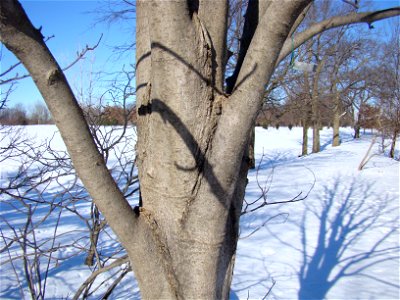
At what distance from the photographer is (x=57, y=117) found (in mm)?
840

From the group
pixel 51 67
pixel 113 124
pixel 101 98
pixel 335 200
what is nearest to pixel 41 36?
pixel 51 67

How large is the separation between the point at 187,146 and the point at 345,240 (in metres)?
5.39

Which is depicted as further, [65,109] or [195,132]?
[195,132]

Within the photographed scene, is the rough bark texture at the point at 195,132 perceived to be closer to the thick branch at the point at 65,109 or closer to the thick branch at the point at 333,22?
the thick branch at the point at 65,109

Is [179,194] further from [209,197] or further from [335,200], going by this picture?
[335,200]

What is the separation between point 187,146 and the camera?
3.12 feet

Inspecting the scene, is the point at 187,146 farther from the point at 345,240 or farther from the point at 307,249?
the point at 345,240

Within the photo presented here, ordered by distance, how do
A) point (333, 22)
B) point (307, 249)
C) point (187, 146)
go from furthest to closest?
point (307, 249), point (333, 22), point (187, 146)

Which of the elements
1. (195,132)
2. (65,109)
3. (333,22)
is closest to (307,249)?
(333,22)

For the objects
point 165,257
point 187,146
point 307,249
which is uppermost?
point 187,146

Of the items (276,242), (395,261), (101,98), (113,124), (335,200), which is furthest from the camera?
(335,200)

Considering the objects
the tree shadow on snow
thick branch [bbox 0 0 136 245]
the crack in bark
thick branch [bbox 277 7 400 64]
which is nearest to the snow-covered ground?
the tree shadow on snow

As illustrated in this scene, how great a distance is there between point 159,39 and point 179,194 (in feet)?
1.50

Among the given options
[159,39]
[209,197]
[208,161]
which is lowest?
[209,197]
